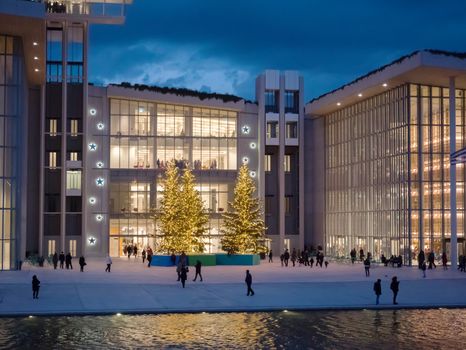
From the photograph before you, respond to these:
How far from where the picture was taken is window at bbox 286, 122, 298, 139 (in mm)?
75875

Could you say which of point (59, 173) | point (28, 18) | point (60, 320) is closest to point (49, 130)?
point (59, 173)

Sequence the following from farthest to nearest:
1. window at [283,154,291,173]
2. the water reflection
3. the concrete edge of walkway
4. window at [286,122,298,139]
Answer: window at [283,154,291,173] < window at [286,122,298,139] < the concrete edge of walkway < the water reflection

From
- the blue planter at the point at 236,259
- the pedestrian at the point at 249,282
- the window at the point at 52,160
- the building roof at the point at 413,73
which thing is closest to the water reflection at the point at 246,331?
the pedestrian at the point at 249,282

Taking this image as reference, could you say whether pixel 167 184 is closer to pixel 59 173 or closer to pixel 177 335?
A: pixel 59 173

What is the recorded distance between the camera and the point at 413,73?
54500 millimetres

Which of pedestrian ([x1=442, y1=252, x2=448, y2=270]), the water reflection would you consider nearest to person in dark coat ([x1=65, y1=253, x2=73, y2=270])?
pedestrian ([x1=442, y1=252, x2=448, y2=270])

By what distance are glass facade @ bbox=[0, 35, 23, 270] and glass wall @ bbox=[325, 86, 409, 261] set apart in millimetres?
27818

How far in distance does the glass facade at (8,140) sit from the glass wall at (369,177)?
Answer: 91.3 feet

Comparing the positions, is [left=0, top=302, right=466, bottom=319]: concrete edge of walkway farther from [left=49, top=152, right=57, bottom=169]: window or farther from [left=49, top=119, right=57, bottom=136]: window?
[left=49, top=119, right=57, bottom=136]: window

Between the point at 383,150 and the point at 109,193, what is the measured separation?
25.9 m

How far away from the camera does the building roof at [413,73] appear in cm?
5241

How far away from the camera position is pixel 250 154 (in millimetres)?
75375

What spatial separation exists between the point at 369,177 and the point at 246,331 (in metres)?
41.5

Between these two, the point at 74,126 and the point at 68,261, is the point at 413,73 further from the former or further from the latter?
the point at 74,126
